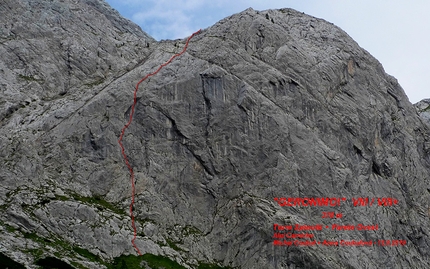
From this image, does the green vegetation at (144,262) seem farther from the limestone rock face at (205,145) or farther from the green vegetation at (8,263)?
the green vegetation at (8,263)

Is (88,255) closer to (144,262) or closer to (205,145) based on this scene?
(144,262)

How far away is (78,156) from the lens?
7106 cm

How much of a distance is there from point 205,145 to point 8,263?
35.6m

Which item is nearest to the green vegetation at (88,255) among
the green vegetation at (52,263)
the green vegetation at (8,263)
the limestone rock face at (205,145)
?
the limestone rock face at (205,145)

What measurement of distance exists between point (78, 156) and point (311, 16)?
60.5 m

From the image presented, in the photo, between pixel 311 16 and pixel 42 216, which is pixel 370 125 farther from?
pixel 42 216

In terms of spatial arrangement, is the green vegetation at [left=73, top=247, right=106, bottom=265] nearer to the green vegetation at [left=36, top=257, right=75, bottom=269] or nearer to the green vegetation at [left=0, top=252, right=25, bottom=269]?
the green vegetation at [left=36, top=257, right=75, bottom=269]

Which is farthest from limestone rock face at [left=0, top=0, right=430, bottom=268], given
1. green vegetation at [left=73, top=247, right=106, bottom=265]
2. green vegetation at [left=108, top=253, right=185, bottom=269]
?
green vegetation at [left=108, top=253, right=185, bottom=269]

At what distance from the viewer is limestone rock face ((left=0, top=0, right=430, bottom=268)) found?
65438 mm

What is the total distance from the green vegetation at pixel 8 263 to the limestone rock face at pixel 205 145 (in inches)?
74.5

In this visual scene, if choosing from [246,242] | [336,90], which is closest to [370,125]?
[336,90]

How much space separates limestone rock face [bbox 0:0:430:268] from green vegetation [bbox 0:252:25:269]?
189cm

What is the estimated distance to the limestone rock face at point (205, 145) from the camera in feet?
215

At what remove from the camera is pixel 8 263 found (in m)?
49.2
